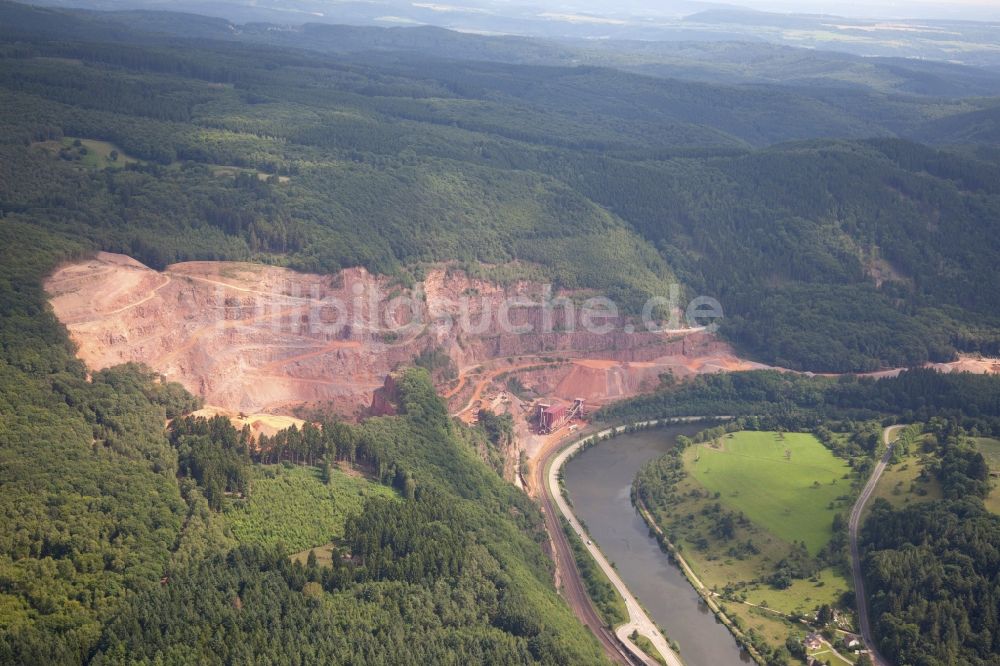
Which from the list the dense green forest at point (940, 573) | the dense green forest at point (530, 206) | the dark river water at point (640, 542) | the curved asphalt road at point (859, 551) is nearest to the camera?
the dense green forest at point (940, 573)

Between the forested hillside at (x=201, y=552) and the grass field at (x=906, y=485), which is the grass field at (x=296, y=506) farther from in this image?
the grass field at (x=906, y=485)

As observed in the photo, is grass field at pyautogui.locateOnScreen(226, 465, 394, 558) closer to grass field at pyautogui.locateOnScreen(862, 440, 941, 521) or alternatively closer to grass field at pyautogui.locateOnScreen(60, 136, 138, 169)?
grass field at pyautogui.locateOnScreen(862, 440, 941, 521)

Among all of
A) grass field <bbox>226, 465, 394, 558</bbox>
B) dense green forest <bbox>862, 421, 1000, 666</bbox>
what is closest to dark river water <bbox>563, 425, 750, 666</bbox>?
dense green forest <bbox>862, 421, 1000, 666</bbox>

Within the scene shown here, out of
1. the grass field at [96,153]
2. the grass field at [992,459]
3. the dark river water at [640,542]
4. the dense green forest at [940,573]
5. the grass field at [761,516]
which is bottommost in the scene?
the dark river water at [640,542]

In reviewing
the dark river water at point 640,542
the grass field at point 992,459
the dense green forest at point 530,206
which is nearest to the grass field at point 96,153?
the dense green forest at point 530,206

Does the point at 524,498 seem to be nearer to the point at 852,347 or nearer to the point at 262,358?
the point at 262,358

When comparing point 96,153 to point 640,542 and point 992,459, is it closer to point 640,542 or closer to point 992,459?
point 640,542

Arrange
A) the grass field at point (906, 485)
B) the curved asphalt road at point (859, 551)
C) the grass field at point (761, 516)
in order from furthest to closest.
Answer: the grass field at point (906, 485)
the grass field at point (761, 516)
the curved asphalt road at point (859, 551)
